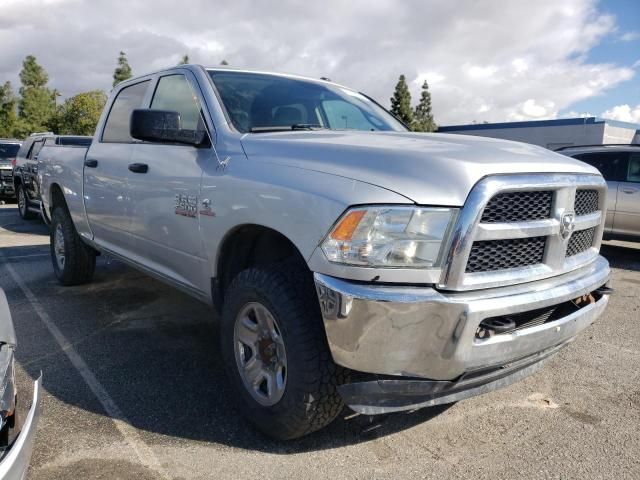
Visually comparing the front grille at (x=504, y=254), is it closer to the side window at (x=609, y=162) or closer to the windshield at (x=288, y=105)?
the windshield at (x=288, y=105)

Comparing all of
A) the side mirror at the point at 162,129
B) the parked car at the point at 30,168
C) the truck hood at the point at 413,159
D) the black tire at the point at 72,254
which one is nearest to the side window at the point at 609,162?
the truck hood at the point at 413,159

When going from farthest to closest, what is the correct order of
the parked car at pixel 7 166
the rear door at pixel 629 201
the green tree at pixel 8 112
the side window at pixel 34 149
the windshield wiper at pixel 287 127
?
the green tree at pixel 8 112, the parked car at pixel 7 166, the side window at pixel 34 149, the rear door at pixel 629 201, the windshield wiper at pixel 287 127

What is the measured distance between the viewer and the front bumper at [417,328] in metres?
2.02

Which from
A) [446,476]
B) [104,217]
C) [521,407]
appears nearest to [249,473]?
[446,476]

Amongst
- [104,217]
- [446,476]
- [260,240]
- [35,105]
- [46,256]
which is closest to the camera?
[446,476]

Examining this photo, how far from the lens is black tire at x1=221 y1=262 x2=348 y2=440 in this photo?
2279mm

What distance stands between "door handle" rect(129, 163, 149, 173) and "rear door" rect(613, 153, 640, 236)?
744 cm

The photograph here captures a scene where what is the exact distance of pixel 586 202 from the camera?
8.99 ft

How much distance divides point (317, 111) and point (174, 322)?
217 cm

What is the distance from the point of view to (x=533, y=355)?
243 centimetres

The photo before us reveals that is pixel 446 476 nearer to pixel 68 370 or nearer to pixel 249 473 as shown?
pixel 249 473

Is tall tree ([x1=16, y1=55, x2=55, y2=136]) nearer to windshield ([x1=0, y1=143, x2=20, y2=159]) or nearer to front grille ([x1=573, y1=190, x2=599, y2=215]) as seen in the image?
windshield ([x1=0, y1=143, x2=20, y2=159])

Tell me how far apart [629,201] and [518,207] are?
277 inches

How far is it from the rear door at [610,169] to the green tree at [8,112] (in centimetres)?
5168
